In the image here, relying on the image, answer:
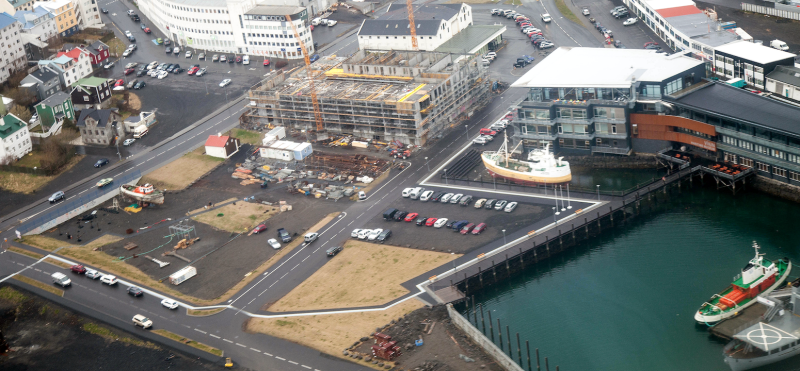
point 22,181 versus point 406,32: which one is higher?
point 406,32

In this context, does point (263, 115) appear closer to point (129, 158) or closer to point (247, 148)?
point (247, 148)

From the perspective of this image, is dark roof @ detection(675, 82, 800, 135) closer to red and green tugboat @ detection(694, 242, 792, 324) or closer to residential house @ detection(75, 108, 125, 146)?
red and green tugboat @ detection(694, 242, 792, 324)

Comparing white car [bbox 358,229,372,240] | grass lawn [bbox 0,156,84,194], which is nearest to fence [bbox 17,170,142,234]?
grass lawn [bbox 0,156,84,194]

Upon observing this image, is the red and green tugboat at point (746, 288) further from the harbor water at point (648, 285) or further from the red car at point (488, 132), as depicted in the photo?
the red car at point (488, 132)

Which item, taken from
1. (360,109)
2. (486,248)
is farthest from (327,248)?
(360,109)

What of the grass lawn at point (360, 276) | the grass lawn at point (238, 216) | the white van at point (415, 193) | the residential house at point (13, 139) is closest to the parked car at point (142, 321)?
the grass lawn at point (360, 276)

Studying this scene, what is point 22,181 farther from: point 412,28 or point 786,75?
point 786,75

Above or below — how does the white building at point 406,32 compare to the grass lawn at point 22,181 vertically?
above

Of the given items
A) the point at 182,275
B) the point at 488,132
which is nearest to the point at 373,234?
the point at 182,275
